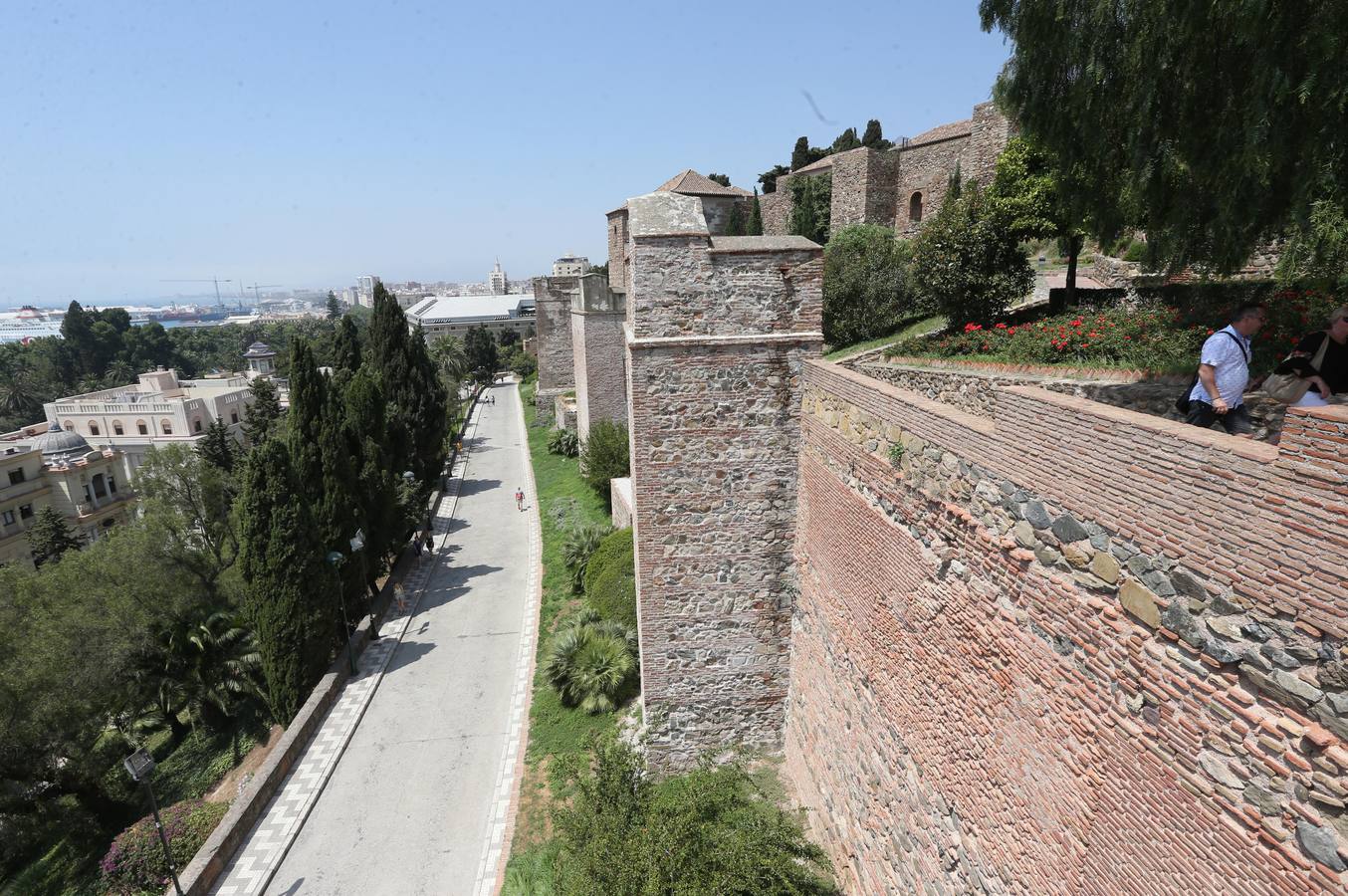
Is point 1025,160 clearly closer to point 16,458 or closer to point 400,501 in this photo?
point 400,501

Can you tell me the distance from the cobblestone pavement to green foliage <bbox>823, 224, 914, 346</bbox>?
995cm

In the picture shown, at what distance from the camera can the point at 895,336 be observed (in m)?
14.2

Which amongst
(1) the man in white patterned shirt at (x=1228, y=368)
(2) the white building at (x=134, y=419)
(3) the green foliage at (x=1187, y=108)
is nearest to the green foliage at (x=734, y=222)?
(3) the green foliage at (x=1187, y=108)

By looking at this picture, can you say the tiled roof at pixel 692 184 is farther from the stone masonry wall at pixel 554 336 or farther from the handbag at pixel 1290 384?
the handbag at pixel 1290 384

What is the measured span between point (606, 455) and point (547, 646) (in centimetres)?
713

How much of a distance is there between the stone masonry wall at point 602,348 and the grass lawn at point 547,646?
2799 mm

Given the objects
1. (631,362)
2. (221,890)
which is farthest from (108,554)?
(631,362)

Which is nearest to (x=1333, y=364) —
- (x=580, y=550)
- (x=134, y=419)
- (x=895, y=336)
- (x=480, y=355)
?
(x=895, y=336)

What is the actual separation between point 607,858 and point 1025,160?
13.0m

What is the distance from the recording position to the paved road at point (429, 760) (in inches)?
331

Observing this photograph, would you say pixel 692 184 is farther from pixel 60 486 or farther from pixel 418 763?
pixel 60 486

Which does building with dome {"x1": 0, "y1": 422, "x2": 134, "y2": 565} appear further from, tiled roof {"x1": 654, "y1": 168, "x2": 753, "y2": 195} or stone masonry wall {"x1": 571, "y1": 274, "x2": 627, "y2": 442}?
tiled roof {"x1": 654, "y1": 168, "x2": 753, "y2": 195}

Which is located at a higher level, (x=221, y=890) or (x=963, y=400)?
(x=963, y=400)

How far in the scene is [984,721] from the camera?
4164 millimetres
